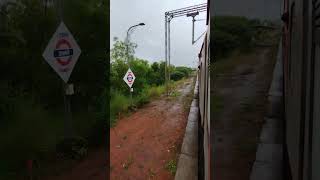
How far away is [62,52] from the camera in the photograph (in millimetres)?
7598

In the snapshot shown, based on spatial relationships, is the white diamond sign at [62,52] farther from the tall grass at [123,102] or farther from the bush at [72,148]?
the tall grass at [123,102]

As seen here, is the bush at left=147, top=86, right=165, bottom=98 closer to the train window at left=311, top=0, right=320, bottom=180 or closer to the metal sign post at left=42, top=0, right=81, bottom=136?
→ the metal sign post at left=42, top=0, right=81, bottom=136

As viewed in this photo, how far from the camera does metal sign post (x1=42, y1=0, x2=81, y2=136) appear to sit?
24.6ft

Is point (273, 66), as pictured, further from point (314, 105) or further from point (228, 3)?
point (314, 105)

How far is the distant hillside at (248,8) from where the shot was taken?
9.87ft

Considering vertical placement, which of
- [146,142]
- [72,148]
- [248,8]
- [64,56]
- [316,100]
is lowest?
[146,142]

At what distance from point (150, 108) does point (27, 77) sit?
511 inches

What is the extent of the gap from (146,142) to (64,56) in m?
5.73

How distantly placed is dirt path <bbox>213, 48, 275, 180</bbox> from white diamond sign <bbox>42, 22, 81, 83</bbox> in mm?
4997

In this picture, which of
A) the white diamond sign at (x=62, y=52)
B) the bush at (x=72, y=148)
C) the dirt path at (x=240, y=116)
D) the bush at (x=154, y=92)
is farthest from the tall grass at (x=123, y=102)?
the dirt path at (x=240, y=116)

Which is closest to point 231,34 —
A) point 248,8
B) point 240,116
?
point 248,8

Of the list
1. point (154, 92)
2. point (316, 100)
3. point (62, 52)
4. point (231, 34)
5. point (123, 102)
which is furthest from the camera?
point (154, 92)

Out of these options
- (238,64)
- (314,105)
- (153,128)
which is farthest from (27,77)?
(153,128)

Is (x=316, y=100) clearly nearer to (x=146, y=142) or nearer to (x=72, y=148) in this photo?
(x=72, y=148)
